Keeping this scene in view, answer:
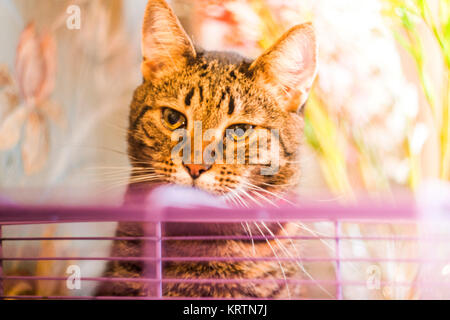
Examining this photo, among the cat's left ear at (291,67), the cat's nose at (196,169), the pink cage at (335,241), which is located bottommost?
the pink cage at (335,241)

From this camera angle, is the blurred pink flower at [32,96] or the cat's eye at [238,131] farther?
the blurred pink flower at [32,96]

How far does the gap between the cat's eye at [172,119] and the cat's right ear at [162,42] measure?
12 cm

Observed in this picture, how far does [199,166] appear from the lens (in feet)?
3.41

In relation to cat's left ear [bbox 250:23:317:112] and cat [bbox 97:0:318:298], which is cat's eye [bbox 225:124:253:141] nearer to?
cat [bbox 97:0:318:298]

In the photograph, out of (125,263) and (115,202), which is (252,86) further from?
(125,263)

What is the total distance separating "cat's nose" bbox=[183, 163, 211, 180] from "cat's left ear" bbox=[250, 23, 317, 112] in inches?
11.1

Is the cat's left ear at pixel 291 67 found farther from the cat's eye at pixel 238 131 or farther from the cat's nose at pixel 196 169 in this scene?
the cat's nose at pixel 196 169

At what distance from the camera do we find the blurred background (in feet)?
3.65

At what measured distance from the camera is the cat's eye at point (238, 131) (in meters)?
1.06

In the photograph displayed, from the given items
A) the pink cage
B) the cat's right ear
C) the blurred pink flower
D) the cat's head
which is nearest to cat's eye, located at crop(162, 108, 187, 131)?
the cat's head

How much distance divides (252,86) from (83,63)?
0.51 metres

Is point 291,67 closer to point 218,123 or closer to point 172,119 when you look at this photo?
point 218,123

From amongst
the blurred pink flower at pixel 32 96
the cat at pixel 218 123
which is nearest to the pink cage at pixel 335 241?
the cat at pixel 218 123

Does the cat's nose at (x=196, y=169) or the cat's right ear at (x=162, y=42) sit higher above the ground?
the cat's right ear at (x=162, y=42)
